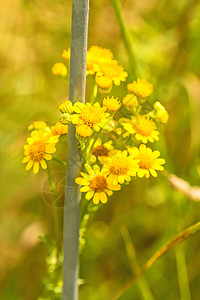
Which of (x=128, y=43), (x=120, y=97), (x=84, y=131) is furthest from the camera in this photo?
(x=120, y=97)

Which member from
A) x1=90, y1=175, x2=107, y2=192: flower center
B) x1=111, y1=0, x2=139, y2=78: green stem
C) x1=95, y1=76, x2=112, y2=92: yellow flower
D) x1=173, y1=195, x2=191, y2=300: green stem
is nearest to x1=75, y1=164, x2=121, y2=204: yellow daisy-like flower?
x1=90, y1=175, x2=107, y2=192: flower center

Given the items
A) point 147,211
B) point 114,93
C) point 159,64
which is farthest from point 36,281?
point 159,64

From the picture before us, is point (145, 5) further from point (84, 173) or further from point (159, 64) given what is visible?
point (84, 173)

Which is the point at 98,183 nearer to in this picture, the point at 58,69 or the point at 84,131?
the point at 84,131

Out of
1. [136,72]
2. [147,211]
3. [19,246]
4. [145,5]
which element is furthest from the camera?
[145,5]

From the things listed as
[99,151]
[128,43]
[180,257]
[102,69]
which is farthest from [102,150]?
[180,257]

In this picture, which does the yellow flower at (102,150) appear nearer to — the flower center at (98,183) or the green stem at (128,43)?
the flower center at (98,183)

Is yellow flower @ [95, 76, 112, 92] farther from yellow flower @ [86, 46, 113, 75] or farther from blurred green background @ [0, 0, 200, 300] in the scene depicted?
blurred green background @ [0, 0, 200, 300]

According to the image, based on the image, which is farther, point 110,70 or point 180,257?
point 180,257
